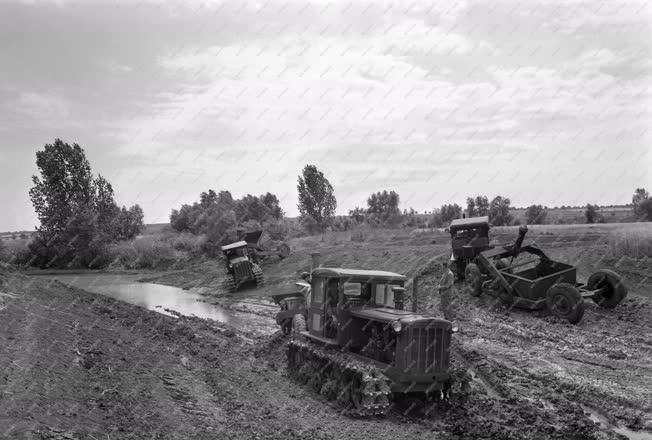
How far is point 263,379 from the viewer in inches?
480

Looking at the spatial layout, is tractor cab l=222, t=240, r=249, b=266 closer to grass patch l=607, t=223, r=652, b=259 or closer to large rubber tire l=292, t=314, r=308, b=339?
grass patch l=607, t=223, r=652, b=259

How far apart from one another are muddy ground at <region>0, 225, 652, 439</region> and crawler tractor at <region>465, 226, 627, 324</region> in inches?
15.7

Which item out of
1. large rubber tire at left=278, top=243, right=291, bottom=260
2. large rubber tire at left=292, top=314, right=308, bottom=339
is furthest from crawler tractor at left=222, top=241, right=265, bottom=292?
large rubber tire at left=292, top=314, right=308, bottom=339

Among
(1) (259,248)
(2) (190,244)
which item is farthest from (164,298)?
(2) (190,244)

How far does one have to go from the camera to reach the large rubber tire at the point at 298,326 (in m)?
12.8

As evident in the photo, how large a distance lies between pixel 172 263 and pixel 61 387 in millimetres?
44610

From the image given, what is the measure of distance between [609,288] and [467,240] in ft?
18.2

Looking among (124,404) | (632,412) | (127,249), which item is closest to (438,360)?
(632,412)

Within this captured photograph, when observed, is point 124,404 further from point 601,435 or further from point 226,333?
point 226,333

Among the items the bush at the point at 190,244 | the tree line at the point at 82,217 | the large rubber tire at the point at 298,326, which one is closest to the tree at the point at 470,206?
the tree line at the point at 82,217

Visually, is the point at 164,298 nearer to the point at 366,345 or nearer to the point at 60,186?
the point at 366,345

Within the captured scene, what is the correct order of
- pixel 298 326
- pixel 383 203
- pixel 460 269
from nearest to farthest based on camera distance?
pixel 298 326 < pixel 460 269 < pixel 383 203

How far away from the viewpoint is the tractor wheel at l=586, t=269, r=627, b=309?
17266 mm

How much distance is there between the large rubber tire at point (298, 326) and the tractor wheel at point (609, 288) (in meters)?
9.81
